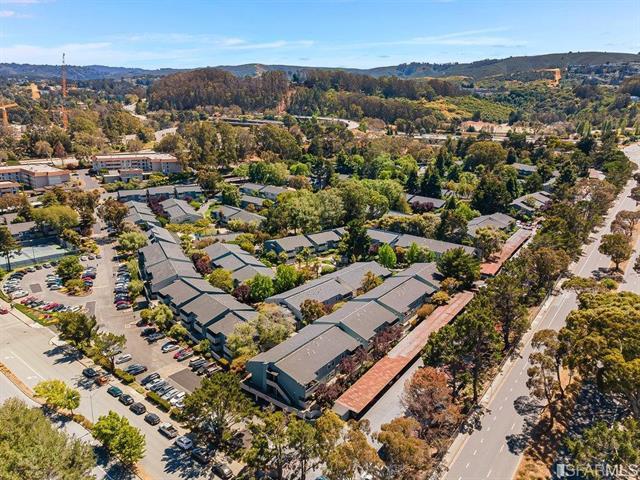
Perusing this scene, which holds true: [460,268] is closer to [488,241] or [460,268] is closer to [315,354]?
[488,241]

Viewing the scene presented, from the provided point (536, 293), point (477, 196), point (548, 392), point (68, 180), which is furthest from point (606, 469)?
point (68, 180)

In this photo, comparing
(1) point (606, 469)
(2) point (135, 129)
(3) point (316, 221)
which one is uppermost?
(2) point (135, 129)

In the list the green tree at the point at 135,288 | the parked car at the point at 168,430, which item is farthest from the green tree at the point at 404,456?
the green tree at the point at 135,288

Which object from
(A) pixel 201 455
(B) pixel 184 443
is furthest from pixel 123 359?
(A) pixel 201 455

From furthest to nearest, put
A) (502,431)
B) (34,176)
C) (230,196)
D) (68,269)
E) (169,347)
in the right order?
(34,176), (230,196), (68,269), (169,347), (502,431)

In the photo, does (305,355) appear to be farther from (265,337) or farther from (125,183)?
(125,183)

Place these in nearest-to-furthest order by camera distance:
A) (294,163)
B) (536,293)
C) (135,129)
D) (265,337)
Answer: (265,337)
(536,293)
(294,163)
(135,129)

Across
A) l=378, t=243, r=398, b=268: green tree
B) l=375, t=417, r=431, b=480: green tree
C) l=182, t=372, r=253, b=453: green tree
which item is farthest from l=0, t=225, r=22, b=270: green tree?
l=375, t=417, r=431, b=480: green tree
